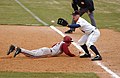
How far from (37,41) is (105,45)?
7.41 feet

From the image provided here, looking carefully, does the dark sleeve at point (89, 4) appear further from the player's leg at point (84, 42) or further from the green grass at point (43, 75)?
the green grass at point (43, 75)

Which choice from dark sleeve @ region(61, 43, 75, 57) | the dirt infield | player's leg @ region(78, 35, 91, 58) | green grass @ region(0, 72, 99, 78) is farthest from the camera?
player's leg @ region(78, 35, 91, 58)

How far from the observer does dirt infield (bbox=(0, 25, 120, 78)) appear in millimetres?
9203

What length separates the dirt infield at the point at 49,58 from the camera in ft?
30.2

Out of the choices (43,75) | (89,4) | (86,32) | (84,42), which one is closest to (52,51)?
(84,42)

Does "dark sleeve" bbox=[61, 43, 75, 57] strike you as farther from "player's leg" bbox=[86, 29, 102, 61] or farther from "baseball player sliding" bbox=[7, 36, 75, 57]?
"player's leg" bbox=[86, 29, 102, 61]

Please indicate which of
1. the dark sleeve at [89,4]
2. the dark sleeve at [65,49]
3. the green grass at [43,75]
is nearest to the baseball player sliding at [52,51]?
the dark sleeve at [65,49]

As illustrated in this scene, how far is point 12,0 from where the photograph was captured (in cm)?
3312

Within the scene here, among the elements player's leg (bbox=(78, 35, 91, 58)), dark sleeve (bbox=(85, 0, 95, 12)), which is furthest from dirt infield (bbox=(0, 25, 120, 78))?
dark sleeve (bbox=(85, 0, 95, 12))

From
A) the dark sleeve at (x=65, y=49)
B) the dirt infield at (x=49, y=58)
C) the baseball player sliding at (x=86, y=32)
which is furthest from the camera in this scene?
the dark sleeve at (x=65, y=49)

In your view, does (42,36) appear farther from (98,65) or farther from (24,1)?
(24,1)

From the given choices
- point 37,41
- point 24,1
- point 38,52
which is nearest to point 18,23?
point 37,41

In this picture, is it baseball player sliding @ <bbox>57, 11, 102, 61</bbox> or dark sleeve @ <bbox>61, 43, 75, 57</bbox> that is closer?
baseball player sliding @ <bbox>57, 11, 102, 61</bbox>

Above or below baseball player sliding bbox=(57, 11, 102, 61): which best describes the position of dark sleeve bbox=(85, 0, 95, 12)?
below
